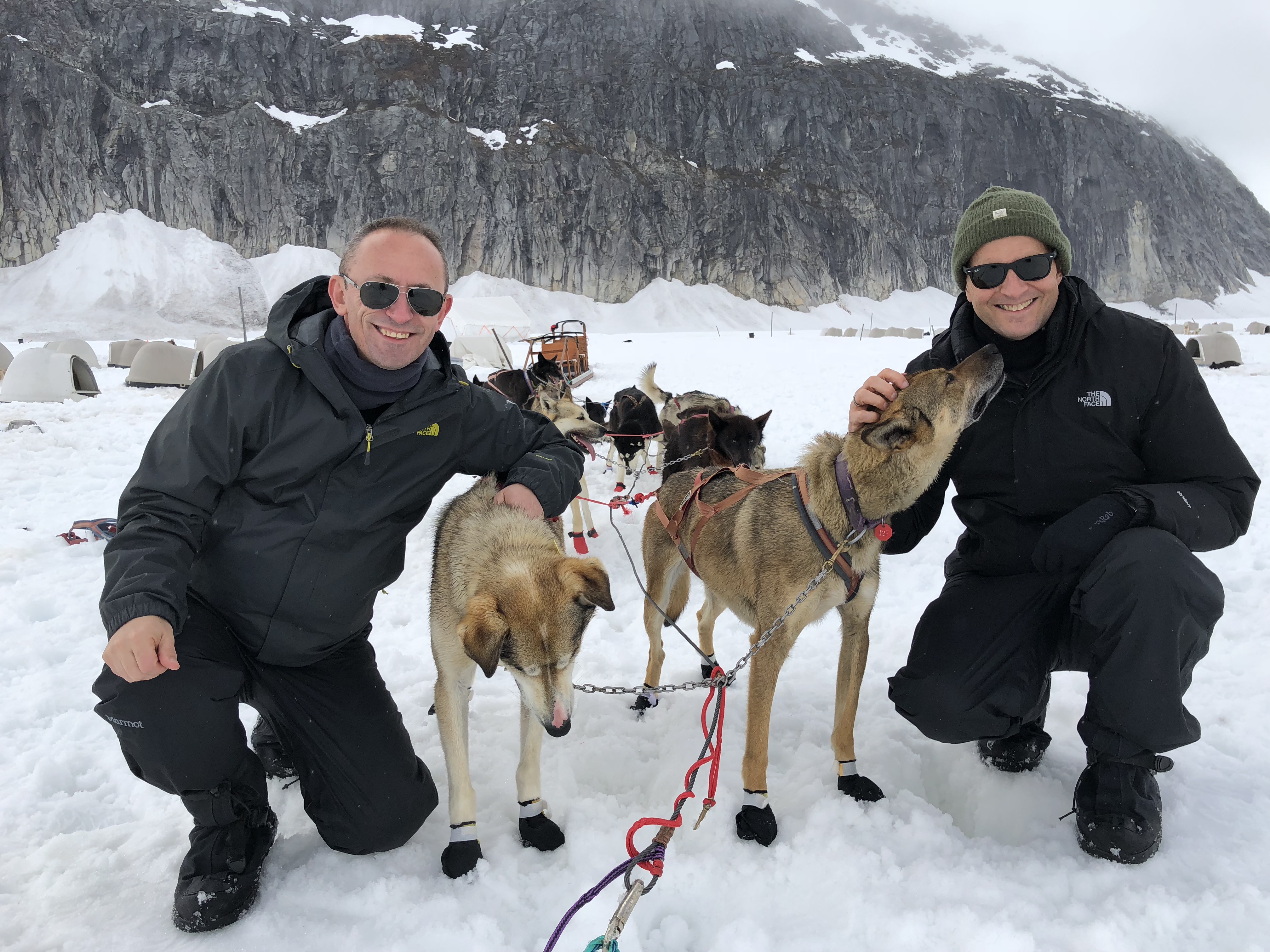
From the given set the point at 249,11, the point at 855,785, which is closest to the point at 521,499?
the point at 855,785

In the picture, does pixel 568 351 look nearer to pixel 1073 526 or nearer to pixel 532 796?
pixel 532 796

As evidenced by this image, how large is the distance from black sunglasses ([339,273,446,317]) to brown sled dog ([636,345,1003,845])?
1.32 metres

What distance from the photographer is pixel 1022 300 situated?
2107 mm

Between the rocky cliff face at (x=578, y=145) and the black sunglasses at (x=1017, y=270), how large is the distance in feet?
190

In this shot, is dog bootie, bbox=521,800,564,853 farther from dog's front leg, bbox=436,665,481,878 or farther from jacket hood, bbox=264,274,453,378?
jacket hood, bbox=264,274,453,378

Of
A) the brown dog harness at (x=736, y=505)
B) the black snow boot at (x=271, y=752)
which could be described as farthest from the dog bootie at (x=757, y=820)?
the black snow boot at (x=271, y=752)

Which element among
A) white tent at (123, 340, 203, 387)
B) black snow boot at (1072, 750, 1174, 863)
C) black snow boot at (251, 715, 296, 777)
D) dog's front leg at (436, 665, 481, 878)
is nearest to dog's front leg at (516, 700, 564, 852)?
dog's front leg at (436, 665, 481, 878)

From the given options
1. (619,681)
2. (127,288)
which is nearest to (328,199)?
(127,288)

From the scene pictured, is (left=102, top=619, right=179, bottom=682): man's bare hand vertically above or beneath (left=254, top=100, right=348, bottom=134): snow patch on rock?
beneath

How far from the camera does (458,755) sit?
1995 mm

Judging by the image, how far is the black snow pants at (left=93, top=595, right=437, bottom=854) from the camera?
170 centimetres

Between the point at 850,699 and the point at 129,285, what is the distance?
58.2 metres

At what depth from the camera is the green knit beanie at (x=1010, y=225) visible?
210 centimetres


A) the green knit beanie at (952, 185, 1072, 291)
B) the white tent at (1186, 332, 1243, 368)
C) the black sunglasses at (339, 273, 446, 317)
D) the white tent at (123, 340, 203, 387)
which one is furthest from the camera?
the white tent at (1186, 332, 1243, 368)
